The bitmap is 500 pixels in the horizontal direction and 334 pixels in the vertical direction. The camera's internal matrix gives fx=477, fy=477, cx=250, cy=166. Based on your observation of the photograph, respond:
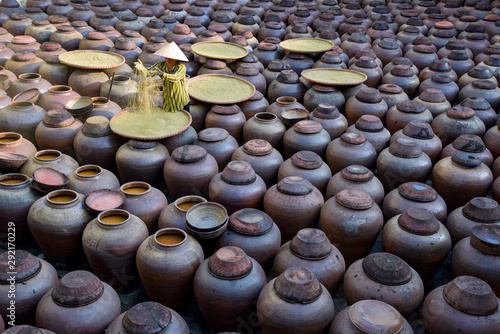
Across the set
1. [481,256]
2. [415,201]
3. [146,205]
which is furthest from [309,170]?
[481,256]

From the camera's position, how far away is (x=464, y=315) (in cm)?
338

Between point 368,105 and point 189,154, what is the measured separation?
2.99m

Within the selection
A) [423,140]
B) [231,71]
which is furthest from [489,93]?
[231,71]

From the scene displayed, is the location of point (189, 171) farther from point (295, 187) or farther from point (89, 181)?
point (295, 187)

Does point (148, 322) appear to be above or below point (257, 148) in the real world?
above

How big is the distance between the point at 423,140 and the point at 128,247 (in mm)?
3822

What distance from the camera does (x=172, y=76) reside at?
612 centimetres

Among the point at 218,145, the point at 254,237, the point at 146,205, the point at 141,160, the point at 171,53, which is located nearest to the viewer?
the point at 254,237

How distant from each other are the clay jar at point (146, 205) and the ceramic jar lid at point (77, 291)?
4.00 ft

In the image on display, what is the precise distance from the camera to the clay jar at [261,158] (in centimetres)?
556

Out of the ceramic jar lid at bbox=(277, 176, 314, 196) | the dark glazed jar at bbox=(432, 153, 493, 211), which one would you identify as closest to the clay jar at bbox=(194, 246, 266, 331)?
the ceramic jar lid at bbox=(277, 176, 314, 196)

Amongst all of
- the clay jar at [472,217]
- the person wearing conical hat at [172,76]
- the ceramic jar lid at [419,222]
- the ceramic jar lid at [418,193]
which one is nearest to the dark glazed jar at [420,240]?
the ceramic jar lid at [419,222]

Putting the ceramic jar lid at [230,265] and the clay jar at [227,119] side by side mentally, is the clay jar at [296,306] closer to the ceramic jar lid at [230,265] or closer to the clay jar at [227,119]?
the ceramic jar lid at [230,265]

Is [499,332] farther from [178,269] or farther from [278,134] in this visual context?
[278,134]
